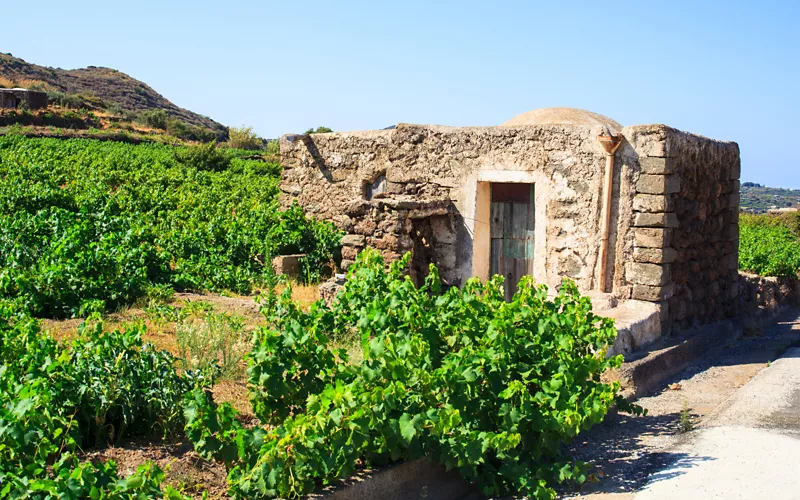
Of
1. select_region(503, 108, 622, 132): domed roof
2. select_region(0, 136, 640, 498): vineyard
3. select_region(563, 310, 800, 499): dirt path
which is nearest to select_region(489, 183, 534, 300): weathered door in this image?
select_region(503, 108, 622, 132): domed roof

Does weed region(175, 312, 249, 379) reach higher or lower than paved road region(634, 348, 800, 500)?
higher

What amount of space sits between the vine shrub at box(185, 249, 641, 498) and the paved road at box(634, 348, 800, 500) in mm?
594

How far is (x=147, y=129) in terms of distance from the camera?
48844 mm

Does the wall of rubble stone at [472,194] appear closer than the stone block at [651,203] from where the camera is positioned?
No

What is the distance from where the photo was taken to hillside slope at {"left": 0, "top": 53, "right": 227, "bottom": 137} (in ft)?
204

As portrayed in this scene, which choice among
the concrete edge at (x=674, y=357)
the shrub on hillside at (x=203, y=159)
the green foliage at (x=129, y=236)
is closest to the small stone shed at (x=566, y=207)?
the concrete edge at (x=674, y=357)

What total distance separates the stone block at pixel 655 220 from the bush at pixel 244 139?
3829 centimetres

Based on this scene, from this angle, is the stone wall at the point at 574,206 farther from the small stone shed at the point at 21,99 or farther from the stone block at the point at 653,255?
the small stone shed at the point at 21,99

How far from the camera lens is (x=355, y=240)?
10000mm

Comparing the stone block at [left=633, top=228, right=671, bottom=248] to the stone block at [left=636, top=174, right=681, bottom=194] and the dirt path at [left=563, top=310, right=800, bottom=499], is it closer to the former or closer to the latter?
the stone block at [left=636, top=174, right=681, bottom=194]

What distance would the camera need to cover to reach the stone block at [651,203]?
8.57 meters

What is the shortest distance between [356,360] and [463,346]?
1.59 meters

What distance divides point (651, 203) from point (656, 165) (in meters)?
0.42

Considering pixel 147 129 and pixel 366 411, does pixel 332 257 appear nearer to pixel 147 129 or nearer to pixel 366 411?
pixel 366 411
